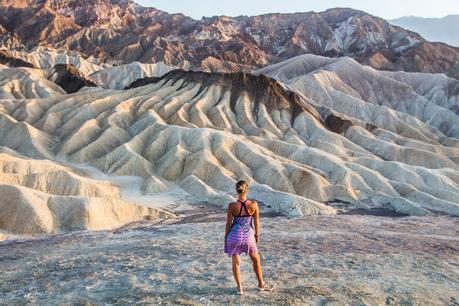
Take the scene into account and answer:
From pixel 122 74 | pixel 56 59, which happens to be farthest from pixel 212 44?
pixel 56 59

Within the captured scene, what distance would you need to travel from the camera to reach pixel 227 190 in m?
43.9

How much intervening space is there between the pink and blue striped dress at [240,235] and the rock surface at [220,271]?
1.15 m

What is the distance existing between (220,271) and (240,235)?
11.2 ft

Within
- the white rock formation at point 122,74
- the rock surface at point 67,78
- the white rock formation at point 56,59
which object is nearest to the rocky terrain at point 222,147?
the rock surface at point 67,78

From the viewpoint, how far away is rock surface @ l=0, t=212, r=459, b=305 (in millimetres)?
10703

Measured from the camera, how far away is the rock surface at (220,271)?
10.7 metres

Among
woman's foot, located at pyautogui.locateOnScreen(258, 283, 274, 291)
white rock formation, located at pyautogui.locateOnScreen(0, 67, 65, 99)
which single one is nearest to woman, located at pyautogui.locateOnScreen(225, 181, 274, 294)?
woman's foot, located at pyautogui.locateOnScreen(258, 283, 274, 291)

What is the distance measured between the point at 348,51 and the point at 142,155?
147344mm

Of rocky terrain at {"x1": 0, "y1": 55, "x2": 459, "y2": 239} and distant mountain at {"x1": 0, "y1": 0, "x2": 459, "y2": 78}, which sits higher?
distant mountain at {"x1": 0, "y1": 0, "x2": 459, "y2": 78}

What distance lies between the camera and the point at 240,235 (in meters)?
9.83

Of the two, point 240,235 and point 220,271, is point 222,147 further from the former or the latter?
point 240,235

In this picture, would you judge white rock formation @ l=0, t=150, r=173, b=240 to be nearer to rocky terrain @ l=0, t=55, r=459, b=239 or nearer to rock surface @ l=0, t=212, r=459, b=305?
rocky terrain @ l=0, t=55, r=459, b=239

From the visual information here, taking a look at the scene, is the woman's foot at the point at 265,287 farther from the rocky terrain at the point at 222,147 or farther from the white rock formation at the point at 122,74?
the white rock formation at the point at 122,74

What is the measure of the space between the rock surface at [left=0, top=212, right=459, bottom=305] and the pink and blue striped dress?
1.15 metres
